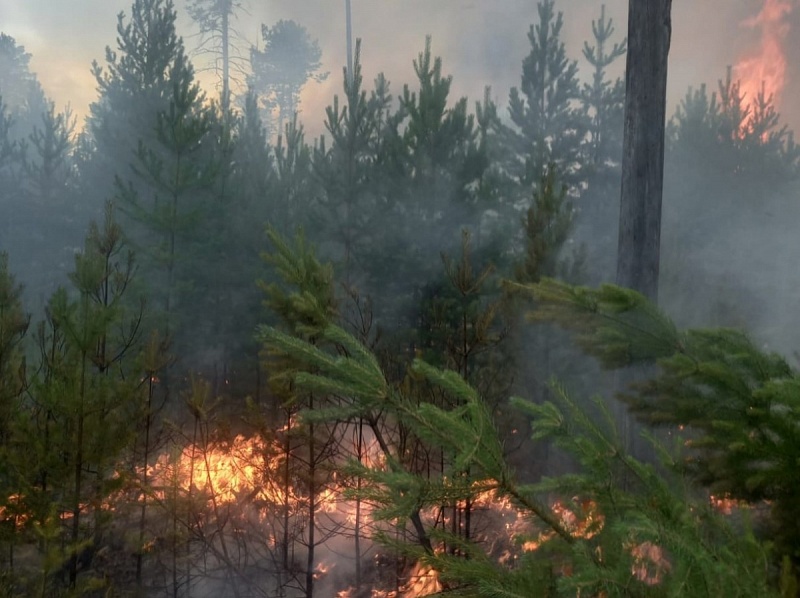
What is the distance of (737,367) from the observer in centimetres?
289

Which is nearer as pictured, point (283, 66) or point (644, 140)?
point (644, 140)

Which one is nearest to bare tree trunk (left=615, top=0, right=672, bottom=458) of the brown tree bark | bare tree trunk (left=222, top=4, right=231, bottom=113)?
the brown tree bark

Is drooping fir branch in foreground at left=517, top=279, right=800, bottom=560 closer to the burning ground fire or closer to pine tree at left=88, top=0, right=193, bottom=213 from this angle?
the burning ground fire

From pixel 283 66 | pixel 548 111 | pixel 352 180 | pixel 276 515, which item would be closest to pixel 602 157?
pixel 548 111

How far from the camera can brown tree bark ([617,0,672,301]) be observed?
7.18 m

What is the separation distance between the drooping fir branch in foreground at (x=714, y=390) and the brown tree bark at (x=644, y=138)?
13.2 feet

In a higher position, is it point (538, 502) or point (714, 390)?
point (714, 390)

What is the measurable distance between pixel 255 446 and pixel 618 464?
5.11 metres

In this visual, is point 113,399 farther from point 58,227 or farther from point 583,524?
point 58,227

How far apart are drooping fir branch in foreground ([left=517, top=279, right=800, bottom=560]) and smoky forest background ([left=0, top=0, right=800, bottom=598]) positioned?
0.02 metres

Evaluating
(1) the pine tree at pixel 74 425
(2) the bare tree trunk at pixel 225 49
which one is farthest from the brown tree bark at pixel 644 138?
(2) the bare tree trunk at pixel 225 49

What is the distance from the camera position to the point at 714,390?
303 centimetres

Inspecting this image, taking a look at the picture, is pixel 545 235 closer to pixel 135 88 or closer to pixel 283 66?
pixel 135 88

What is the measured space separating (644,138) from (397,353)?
5.69m
